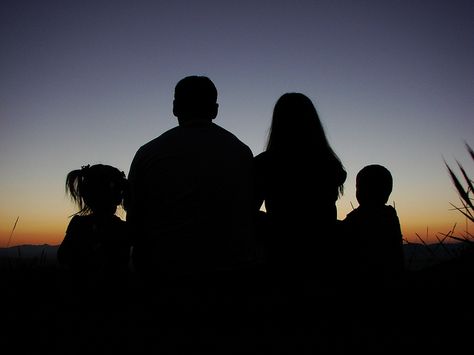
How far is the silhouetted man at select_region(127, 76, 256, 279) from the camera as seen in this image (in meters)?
2.90

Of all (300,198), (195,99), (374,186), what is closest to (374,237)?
(374,186)

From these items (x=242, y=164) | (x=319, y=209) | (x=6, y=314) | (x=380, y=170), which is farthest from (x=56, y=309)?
(x=380, y=170)

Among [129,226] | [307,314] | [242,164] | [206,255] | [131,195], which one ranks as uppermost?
[242,164]

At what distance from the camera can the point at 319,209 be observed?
362 cm

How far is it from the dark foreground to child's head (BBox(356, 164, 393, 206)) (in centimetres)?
147

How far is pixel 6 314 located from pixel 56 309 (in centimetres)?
31

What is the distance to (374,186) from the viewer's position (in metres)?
4.50

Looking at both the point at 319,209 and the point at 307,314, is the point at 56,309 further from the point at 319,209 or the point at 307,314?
the point at 319,209

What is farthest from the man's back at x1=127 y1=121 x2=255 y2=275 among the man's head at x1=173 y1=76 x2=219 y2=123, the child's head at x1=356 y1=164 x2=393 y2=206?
the child's head at x1=356 y1=164 x2=393 y2=206

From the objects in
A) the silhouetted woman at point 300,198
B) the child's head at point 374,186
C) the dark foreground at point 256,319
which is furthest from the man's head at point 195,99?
the child's head at point 374,186

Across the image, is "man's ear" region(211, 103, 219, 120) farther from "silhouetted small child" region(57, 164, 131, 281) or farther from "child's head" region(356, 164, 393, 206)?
"child's head" region(356, 164, 393, 206)

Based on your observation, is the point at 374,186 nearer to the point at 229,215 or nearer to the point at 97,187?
the point at 229,215

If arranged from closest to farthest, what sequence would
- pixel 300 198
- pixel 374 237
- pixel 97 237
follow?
1. pixel 300 198
2. pixel 97 237
3. pixel 374 237

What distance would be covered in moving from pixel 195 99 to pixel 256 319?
1.58 m
